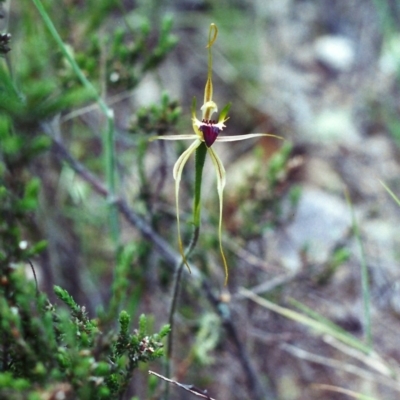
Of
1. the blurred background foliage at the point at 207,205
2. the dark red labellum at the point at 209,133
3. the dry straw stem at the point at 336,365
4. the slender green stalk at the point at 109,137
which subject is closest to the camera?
the dark red labellum at the point at 209,133

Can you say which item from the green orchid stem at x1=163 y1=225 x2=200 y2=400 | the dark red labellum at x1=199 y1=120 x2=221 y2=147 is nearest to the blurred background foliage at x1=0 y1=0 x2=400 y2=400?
the green orchid stem at x1=163 y1=225 x2=200 y2=400

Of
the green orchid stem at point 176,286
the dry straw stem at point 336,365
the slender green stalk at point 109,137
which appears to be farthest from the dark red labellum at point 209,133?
the dry straw stem at point 336,365

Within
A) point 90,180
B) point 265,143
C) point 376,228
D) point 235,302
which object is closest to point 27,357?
point 90,180

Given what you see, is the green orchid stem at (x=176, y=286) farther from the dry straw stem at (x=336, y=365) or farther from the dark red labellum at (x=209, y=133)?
the dry straw stem at (x=336, y=365)

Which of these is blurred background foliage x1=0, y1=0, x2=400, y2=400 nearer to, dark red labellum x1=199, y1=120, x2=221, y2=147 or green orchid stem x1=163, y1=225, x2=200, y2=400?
green orchid stem x1=163, y1=225, x2=200, y2=400

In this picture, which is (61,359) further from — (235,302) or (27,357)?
(235,302)

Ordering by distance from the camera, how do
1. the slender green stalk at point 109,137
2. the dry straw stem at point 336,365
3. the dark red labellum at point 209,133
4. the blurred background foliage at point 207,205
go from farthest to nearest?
the dry straw stem at point 336,365
the slender green stalk at point 109,137
the blurred background foliage at point 207,205
the dark red labellum at point 209,133

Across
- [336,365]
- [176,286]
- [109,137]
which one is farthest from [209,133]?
[336,365]

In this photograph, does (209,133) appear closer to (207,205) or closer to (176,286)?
(176,286)

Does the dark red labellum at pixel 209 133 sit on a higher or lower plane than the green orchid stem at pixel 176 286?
higher
